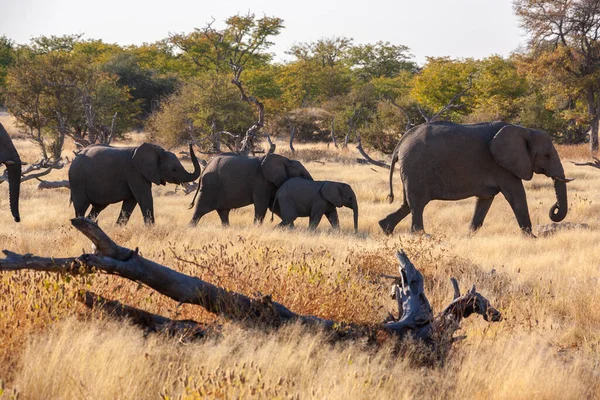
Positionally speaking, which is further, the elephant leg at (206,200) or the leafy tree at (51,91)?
the leafy tree at (51,91)

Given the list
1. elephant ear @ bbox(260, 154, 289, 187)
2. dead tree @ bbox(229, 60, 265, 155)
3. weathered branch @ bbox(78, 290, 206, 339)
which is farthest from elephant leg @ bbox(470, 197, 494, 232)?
weathered branch @ bbox(78, 290, 206, 339)

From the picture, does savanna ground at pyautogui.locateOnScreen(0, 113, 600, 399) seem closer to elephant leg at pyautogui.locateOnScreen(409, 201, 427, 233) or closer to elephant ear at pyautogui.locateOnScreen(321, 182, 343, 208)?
elephant leg at pyautogui.locateOnScreen(409, 201, 427, 233)

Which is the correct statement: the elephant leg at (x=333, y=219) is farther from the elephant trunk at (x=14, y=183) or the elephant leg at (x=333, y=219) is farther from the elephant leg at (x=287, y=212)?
the elephant trunk at (x=14, y=183)

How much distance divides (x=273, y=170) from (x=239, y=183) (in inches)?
27.0

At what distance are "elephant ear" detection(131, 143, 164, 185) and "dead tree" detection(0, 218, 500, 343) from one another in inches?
311

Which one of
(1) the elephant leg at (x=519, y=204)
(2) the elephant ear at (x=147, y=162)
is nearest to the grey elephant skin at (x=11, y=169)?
(2) the elephant ear at (x=147, y=162)

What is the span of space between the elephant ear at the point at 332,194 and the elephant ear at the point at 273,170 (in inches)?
39.0

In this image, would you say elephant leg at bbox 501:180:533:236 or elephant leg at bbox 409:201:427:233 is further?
elephant leg at bbox 409:201:427:233

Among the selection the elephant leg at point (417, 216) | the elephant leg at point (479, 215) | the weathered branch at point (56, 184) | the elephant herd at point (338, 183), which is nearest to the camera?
the elephant herd at point (338, 183)

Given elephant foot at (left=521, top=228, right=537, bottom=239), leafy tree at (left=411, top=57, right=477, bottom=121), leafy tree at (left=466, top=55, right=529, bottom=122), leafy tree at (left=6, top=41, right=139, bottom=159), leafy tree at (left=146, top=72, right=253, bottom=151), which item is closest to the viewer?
elephant foot at (left=521, top=228, right=537, bottom=239)

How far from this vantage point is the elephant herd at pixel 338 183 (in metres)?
12.0

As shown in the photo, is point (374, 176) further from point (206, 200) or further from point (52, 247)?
point (52, 247)

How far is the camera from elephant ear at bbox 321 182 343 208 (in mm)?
12727

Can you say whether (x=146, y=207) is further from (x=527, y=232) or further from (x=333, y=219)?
(x=527, y=232)
